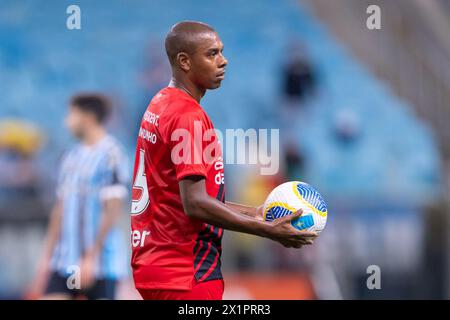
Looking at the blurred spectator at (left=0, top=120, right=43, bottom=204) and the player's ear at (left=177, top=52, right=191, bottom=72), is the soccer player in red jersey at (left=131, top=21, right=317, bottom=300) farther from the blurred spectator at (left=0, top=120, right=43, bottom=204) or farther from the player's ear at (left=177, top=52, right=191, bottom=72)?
the blurred spectator at (left=0, top=120, right=43, bottom=204)

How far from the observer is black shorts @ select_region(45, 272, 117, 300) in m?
6.50

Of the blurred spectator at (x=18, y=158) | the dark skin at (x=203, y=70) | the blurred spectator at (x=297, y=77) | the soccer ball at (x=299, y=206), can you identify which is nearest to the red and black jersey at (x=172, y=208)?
the dark skin at (x=203, y=70)

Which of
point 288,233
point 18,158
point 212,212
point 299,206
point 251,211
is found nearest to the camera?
point 212,212

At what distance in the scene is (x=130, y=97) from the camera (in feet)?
37.3

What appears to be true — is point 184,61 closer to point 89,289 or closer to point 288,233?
point 288,233

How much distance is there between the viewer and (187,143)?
389 cm

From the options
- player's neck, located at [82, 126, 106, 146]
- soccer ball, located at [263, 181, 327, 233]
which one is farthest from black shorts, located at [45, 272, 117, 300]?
soccer ball, located at [263, 181, 327, 233]

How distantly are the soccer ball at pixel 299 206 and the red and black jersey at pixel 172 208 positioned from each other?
0.87 ft

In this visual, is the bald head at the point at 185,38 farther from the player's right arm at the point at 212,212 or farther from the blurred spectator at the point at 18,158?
the blurred spectator at the point at 18,158

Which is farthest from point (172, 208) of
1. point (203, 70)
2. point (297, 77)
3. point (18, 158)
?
point (297, 77)

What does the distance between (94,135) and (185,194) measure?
316 cm

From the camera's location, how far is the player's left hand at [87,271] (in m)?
6.52

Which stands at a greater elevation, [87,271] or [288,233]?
[288,233]
